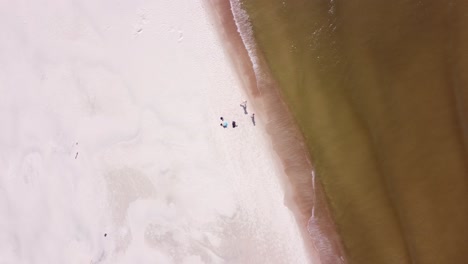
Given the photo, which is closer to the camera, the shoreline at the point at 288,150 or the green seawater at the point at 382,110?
the green seawater at the point at 382,110

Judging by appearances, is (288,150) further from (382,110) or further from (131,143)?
(131,143)

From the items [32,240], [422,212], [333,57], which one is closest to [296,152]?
[333,57]

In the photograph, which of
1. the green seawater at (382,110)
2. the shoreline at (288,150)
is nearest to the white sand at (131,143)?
the shoreline at (288,150)

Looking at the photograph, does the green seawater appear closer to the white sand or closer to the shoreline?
the shoreline

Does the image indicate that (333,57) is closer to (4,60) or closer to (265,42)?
(265,42)

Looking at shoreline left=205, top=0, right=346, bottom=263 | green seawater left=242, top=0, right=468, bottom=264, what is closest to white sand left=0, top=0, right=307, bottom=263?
shoreline left=205, top=0, right=346, bottom=263

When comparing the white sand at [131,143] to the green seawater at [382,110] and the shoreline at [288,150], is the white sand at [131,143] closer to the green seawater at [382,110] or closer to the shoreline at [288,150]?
the shoreline at [288,150]
